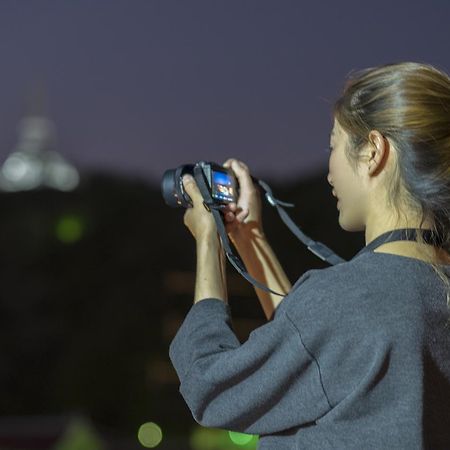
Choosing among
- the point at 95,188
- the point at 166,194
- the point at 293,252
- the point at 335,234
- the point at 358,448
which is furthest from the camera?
the point at 95,188

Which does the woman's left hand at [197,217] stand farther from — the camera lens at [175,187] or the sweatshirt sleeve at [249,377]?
the sweatshirt sleeve at [249,377]

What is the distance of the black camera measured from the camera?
125cm

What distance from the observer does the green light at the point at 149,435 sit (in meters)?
25.0

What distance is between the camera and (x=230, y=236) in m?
1.36

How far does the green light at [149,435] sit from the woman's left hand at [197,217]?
75.6 feet

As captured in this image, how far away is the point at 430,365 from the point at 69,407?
2860 centimetres

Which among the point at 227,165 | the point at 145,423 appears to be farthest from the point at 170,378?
the point at 227,165

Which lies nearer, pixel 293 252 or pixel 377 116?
pixel 377 116

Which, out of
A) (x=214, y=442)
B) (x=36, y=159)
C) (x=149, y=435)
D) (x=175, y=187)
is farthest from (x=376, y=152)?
(x=36, y=159)

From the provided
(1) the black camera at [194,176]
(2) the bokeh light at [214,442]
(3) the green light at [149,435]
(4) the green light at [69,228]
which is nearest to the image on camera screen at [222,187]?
(1) the black camera at [194,176]

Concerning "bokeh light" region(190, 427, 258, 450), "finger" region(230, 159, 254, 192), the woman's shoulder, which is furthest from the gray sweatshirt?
"bokeh light" region(190, 427, 258, 450)

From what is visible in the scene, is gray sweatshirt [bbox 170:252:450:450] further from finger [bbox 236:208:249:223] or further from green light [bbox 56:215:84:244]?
green light [bbox 56:215:84:244]

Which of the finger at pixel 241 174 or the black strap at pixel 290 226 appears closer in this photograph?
the black strap at pixel 290 226

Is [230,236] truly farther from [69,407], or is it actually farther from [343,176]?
[69,407]
